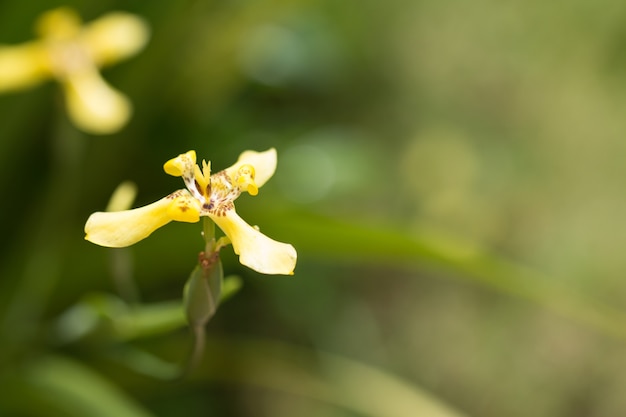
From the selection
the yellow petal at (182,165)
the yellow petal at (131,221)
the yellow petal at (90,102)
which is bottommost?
the yellow petal at (131,221)

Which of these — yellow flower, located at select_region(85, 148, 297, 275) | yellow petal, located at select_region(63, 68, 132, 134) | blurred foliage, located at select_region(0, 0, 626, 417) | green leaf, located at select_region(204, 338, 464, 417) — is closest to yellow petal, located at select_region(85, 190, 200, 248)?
yellow flower, located at select_region(85, 148, 297, 275)

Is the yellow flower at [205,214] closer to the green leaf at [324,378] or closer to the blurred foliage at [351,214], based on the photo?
the blurred foliage at [351,214]

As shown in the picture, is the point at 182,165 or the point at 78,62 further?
the point at 78,62

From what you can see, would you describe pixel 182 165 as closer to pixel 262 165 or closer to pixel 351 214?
pixel 262 165

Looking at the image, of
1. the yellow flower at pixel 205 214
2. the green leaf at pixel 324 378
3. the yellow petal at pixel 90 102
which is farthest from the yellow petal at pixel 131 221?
the green leaf at pixel 324 378

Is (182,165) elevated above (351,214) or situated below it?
below

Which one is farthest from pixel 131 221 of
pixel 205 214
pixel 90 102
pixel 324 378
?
pixel 324 378

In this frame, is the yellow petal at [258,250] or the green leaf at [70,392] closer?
the yellow petal at [258,250]
